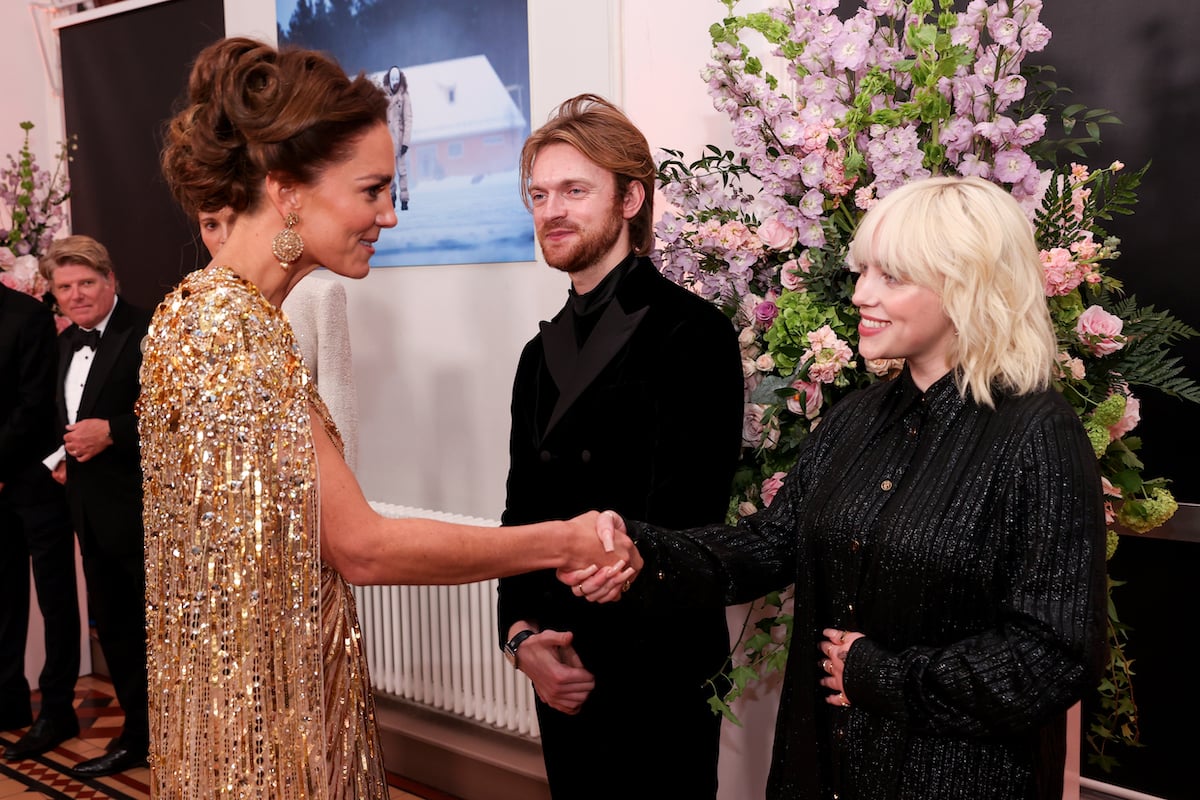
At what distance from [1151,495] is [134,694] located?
11.7ft

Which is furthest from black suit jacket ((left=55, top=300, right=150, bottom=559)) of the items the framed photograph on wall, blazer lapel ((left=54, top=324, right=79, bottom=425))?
the framed photograph on wall

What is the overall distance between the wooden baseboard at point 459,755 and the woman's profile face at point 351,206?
84.6 inches

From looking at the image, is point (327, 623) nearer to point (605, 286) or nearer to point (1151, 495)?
point (605, 286)

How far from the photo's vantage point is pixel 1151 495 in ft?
6.82

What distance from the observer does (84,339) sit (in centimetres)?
409

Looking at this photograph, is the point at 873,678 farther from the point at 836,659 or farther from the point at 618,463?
the point at 618,463

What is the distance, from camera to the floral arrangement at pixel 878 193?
1.92 meters

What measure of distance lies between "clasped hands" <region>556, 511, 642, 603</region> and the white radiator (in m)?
1.46

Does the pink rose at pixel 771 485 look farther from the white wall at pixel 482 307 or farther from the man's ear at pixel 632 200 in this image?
the white wall at pixel 482 307

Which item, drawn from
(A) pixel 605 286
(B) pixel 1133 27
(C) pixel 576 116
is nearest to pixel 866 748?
(A) pixel 605 286

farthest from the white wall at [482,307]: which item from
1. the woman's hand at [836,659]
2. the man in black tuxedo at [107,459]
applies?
the woman's hand at [836,659]

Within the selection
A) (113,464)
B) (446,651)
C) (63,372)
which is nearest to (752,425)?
(446,651)

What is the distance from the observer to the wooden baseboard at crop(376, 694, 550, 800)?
3525 mm

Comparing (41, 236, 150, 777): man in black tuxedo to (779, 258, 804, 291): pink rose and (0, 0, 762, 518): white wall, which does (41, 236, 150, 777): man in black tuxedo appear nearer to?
(0, 0, 762, 518): white wall
